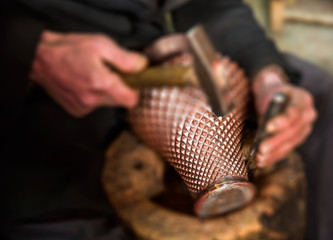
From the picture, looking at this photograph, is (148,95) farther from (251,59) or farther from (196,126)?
(196,126)

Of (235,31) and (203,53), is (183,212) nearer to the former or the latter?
(203,53)

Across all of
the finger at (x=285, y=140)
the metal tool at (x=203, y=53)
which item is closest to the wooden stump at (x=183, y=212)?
the finger at (x=285, y=140)

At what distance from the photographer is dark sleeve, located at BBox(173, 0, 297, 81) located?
644 millimetres

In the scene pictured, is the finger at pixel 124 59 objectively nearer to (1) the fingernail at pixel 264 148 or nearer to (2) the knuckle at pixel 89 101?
(2) the knuckle at pixel 89 101

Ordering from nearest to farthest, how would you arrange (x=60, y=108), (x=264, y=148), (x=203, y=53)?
(x=264, y=148)
(x=203, y=53)
(x=60, y=108)

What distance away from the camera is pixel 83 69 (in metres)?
0.61

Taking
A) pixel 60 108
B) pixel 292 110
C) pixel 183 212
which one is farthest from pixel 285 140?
pixel 60 108

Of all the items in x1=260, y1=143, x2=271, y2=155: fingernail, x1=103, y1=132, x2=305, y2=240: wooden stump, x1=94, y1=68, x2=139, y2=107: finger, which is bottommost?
x1=103, y1=132, x2=305, y2=240: wooden stump

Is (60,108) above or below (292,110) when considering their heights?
below

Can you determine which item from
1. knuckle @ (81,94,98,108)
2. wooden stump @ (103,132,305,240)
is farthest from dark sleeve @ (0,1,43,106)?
wooden stump @ (103,132,305,240)

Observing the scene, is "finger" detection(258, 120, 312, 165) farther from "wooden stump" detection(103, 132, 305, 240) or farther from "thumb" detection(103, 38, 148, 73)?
"thumb" detection(103, 38, 148, 73)

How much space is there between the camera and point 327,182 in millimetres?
704

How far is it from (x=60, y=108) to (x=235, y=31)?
0.45 m

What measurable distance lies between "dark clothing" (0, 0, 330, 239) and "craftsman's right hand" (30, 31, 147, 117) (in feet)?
0.14
